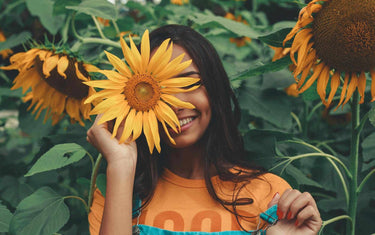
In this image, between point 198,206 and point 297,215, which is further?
point 198,206

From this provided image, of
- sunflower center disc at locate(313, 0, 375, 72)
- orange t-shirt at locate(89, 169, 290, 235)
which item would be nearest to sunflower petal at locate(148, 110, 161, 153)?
orange t-shirt at locate(89, 169, 290, 235)

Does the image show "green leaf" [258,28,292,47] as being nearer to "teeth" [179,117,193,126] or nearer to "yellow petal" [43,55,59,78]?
"teeth" [179,117,193,126]

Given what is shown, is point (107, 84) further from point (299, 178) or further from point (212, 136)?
point (299, 178)

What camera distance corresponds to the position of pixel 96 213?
119 centimetres

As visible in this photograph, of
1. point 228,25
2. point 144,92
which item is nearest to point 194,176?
point 144,92

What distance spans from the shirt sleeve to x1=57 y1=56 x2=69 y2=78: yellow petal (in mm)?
368

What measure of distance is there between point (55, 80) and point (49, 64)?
0.41 feet

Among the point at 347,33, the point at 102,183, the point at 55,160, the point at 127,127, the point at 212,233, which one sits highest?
the point at 347,33

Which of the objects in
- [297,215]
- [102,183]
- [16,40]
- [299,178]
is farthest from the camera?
[16,40]

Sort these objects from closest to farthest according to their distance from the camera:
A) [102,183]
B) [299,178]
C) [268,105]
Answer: [102,183], [299,178], [268,105]

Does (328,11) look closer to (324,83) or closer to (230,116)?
(324,83)

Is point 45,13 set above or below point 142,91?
above

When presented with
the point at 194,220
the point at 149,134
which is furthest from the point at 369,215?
the point at 149,134

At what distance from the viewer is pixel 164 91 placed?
99 cm
